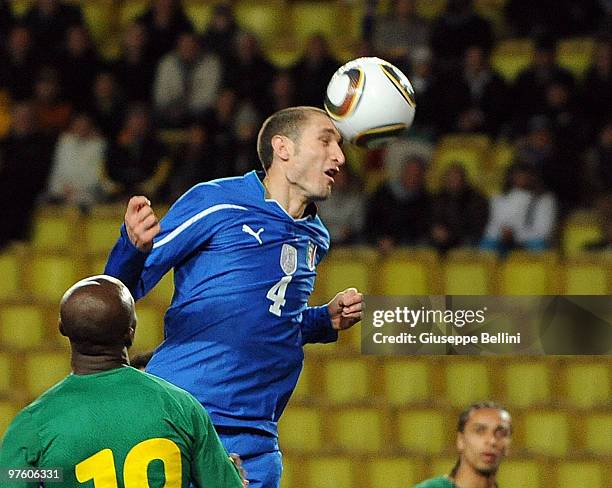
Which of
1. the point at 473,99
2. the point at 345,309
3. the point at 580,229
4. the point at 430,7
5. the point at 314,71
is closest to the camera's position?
the point at 345,309

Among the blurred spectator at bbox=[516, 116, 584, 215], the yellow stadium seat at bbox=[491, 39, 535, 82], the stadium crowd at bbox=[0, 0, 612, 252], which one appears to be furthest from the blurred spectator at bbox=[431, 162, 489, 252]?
the yellow stadium seat at bbox=[491, 39, 535, 82]

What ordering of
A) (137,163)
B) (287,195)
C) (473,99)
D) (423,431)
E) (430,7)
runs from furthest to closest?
(430,7)
(473,99)
(137,163)
(423,431)
(287,195)

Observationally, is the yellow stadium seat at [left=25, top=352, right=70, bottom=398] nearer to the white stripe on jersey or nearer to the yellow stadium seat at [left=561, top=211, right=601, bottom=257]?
the yellow stadium seat at [left=561, top=211, right=601, bottom=257]

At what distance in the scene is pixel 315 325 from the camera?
4.60 meters

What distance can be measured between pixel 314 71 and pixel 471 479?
3518mm

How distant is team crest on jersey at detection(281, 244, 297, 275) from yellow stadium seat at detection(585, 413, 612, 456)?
4.11m

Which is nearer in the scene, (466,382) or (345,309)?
(345,309)

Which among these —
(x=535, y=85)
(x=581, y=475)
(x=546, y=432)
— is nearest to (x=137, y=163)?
(x=535, y=85)

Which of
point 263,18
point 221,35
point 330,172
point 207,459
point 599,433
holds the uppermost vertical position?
Result: point 263,18

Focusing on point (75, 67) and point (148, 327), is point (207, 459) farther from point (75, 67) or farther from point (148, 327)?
point (75, 67)

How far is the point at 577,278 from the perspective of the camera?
8.23 m

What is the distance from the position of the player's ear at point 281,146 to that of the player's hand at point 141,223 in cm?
76

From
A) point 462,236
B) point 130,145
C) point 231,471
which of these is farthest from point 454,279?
point 231,471

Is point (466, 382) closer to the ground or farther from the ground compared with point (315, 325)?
farther from the ground
